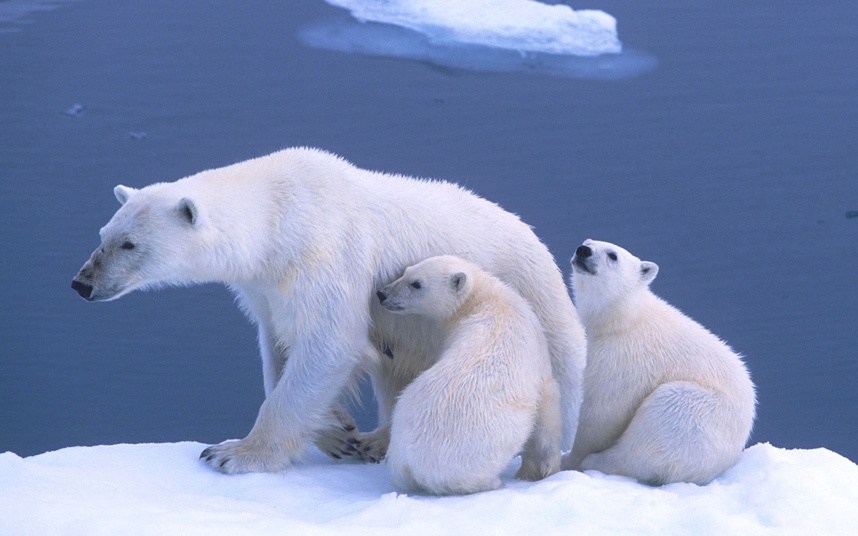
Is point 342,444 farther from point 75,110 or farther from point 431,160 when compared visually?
point 75,110

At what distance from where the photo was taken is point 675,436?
3682 mm

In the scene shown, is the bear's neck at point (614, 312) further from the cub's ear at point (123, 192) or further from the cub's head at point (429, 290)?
the cub's ear at point (123, 192)

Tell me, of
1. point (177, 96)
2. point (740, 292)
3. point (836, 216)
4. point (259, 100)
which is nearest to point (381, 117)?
point (259, 100)

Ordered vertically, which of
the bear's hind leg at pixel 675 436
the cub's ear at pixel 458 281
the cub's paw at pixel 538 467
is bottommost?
the cub's paw at pixel 538 467

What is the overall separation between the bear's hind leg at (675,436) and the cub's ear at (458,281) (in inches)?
29.8

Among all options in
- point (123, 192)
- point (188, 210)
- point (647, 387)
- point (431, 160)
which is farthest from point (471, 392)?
point (431, 160)

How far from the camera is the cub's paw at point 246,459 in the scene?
154 inches

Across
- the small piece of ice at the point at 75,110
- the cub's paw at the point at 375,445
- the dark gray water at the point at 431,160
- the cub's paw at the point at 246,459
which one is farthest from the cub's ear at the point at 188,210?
the small piece of ice at the point at 75,110

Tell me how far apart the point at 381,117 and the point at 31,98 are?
2.18 m

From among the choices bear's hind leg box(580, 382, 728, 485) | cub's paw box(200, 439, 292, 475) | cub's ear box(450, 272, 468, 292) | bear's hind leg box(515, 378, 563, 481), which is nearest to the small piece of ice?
cub's paw box(200, 439, 292, 475)

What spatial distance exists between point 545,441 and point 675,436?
0.45 m

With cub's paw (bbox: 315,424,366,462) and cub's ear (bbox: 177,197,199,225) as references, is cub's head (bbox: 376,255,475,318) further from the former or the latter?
cub's ear (bbox: 177,197,199,225)

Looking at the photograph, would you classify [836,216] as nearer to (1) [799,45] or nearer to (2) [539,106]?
(1) [799,45]

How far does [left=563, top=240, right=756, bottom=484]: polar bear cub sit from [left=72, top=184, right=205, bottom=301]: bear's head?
1411 mm
